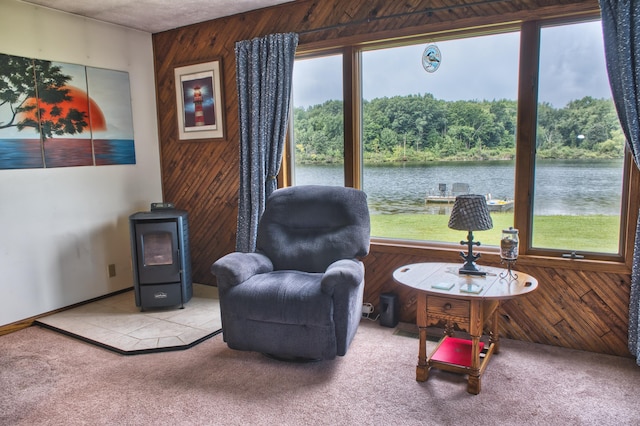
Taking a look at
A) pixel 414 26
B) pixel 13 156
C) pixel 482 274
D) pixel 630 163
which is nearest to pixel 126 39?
pixel 13 156

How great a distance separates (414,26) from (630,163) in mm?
1747

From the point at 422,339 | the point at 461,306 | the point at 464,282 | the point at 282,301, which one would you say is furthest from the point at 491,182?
the point at 282,301

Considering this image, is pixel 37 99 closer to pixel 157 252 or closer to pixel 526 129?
pixel 157 252

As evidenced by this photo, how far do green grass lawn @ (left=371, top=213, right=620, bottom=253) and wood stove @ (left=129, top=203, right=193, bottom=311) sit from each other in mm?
2037

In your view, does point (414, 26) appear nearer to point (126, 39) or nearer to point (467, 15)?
point (467, 15)

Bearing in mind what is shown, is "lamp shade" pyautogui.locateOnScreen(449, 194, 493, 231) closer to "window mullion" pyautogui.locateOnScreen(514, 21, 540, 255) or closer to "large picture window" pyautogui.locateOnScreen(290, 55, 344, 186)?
"window mullion" pyautogui.locateOnScreen(514, 21, 540, 255)

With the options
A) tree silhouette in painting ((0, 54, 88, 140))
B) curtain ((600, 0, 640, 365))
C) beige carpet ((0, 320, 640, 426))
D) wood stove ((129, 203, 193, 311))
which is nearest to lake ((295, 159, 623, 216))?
curtain ((600, 0, 640, 365))

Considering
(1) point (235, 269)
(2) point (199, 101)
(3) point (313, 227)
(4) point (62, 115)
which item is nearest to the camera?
(1) point (235, 269)

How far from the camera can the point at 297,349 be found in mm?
2736

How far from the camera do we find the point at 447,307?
8.16 ft

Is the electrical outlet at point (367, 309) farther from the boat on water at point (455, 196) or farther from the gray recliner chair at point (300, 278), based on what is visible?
the boat on water at point (455, 196)

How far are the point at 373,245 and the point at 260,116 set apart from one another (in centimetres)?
151

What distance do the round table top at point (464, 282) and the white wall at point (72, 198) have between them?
2.97m

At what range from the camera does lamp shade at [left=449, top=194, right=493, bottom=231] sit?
261 cm
